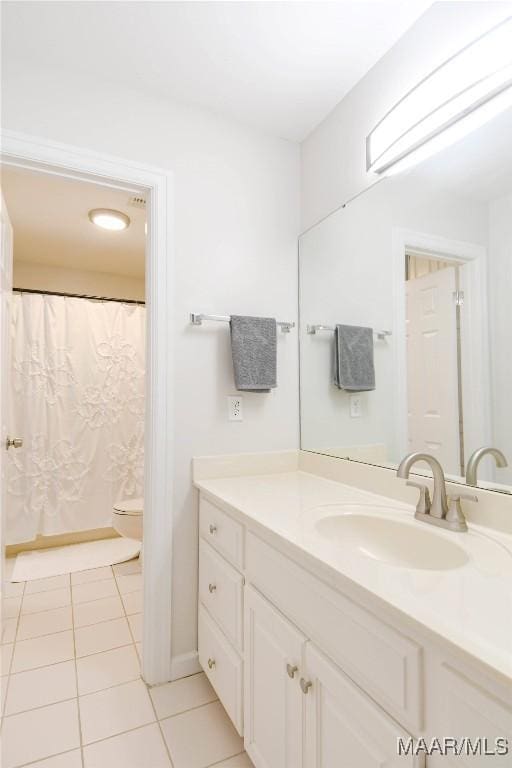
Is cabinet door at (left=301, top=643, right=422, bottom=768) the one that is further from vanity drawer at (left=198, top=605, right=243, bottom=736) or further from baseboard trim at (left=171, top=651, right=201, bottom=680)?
baseboard trim at (left=171, top=651, right=201, bottom=680)

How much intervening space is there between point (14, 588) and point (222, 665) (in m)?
1.69

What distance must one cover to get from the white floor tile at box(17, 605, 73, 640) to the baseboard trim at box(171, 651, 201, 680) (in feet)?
2.33

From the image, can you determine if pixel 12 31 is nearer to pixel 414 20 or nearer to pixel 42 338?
pixel 414 20

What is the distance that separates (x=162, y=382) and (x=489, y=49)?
56.8 inches

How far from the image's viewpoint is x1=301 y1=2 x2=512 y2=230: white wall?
1187mm

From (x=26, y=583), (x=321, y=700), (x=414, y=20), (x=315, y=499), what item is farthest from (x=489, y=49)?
(x=26, y=583)

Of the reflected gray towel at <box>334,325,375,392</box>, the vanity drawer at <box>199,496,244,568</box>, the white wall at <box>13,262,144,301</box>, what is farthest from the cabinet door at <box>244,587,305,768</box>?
the white wall at <box>13,262,144,301</box>

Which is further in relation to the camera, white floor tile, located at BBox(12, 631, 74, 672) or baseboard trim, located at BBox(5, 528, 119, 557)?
baseboard trim, located at BBox(5, 528, 119, 557)

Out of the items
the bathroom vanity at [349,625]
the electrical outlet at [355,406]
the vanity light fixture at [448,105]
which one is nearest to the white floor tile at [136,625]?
the bathroom vanity at [349,625]

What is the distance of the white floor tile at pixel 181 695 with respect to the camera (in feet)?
4.76

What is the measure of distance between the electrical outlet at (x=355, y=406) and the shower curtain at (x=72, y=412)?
80.1 inches

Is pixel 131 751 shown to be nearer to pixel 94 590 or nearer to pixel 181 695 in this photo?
pixel 181 695

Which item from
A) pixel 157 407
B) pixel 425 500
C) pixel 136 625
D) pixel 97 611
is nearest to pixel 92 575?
pixel 97 611

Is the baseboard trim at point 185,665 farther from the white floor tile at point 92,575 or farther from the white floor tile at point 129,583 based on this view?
the white floor tile at point 92,575
